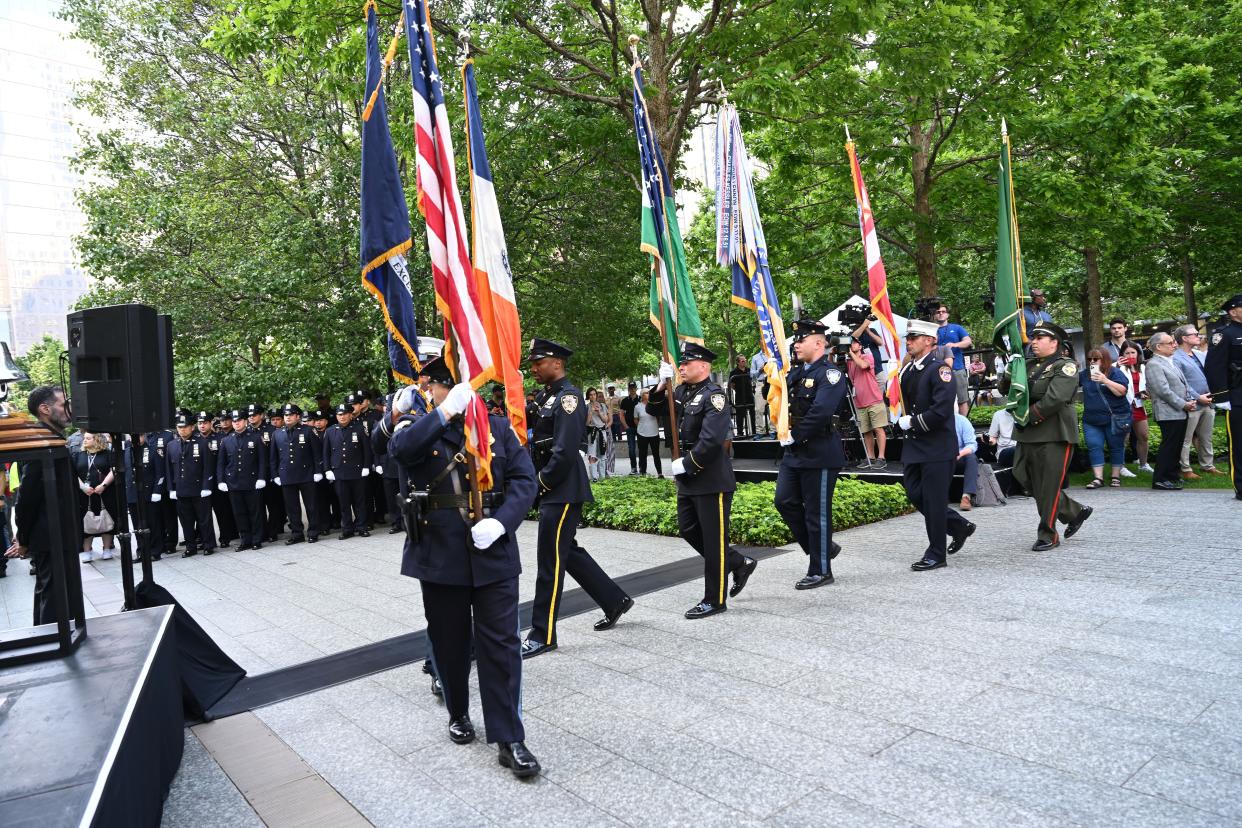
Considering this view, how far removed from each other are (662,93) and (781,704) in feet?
30.3

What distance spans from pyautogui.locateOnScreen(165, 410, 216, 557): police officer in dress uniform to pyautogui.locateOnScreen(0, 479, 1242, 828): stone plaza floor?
5.88m

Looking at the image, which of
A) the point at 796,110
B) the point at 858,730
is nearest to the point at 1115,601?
the point at 858,730

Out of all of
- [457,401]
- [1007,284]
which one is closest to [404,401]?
[457,401]

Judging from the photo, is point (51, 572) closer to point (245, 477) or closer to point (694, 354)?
point (694, 354)

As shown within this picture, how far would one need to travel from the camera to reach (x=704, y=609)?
624cm

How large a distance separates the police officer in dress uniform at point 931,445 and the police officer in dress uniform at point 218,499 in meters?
10.5

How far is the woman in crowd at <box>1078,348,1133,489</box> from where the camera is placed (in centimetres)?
1088

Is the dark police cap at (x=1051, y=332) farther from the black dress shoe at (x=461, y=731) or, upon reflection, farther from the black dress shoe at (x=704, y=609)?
the black dress shoe at (x=461, y=731)

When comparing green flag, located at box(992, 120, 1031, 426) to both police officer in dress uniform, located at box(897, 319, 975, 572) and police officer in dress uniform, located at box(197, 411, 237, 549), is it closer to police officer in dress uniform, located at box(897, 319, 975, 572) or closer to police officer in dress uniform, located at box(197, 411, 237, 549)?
police officer in dress uniform, located at box(897, 319, 975, 572)

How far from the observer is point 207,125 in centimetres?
1525

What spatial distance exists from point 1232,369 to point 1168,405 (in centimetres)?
102

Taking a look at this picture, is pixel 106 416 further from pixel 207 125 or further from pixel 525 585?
pixel 207 125

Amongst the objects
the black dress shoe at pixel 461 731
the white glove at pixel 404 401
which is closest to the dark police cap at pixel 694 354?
the white glove at pixel 404 401

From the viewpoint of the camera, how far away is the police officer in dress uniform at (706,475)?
6125mm
